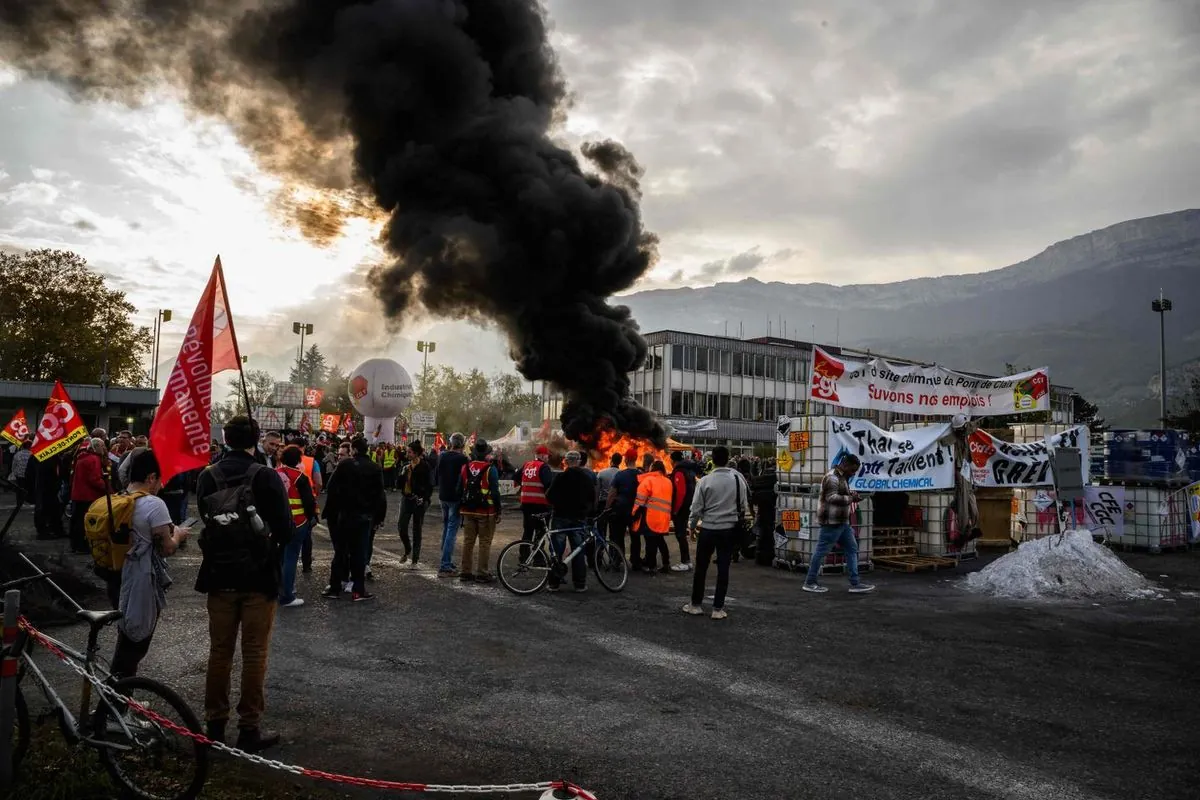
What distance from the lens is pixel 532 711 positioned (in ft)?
16.4

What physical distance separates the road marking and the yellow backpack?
376cm

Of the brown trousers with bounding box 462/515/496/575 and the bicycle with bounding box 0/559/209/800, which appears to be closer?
the bicycle with bounding box 0/559/209/800

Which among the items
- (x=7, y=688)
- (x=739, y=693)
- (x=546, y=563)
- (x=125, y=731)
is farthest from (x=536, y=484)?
(x=7, y=688)

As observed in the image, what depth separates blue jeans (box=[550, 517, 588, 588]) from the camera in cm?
940

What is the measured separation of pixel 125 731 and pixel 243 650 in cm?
76

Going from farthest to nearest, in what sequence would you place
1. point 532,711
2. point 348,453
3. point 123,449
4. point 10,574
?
1. point 123,449
2. point 348,453
3. point 10,574
4. point 532,711

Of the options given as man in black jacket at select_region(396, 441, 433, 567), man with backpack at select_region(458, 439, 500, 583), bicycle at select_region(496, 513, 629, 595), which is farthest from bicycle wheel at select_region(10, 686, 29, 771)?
man in black jacket at select_region(396, 441, 433, 567)

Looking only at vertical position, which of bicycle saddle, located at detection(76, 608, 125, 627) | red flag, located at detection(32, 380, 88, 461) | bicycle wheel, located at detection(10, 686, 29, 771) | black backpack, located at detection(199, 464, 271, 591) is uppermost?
red flag, located at detection(32, 380, 88, 461)

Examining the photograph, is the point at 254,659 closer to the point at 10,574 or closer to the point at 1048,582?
the point at 10,574

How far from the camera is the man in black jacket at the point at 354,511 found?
8570 mm

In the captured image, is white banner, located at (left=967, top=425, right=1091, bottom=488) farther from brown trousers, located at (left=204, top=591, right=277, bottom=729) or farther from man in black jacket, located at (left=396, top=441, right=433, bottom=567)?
brown trousers, located at (left=204, top=591, right=277, bottom=729)

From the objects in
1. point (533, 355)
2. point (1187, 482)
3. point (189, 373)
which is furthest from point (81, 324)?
point (1187, 482)

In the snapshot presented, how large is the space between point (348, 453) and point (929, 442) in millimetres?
8291

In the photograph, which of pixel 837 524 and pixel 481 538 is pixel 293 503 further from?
pixel 837 524
